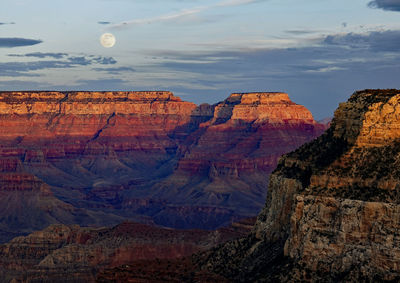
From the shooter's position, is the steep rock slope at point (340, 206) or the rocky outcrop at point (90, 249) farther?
the rocky outcrop at point (90, 249)

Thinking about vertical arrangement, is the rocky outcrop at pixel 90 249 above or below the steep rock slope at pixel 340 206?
below

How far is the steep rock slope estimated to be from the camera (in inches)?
2377

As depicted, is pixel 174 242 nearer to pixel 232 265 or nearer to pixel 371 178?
pixel 232 265

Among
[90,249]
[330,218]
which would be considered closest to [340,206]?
[330,218]

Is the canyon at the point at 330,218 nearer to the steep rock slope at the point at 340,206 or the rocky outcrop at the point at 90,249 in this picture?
the steep rock slope at the point at 340,206

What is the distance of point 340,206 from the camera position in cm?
6253

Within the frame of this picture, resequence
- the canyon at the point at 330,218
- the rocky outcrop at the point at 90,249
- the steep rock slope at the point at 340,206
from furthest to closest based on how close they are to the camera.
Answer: the rocky outcrop at the point at 90,249
the canyon at the point at 330,218
the steep rock slope at the point at 340,206

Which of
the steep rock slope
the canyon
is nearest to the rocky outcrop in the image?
the canyon

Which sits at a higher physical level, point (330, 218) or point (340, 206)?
point (340, 206)

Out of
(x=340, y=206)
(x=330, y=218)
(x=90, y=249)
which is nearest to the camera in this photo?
(x=340, y=206)

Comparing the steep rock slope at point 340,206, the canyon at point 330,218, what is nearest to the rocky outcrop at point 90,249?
the canyon at point 330,218

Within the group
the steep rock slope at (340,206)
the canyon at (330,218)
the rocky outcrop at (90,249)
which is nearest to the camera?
the steep rock slope at (340,206)

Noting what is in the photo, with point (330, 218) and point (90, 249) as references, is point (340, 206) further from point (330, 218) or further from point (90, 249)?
point (90, 249)

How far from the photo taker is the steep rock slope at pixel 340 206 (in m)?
60.4
